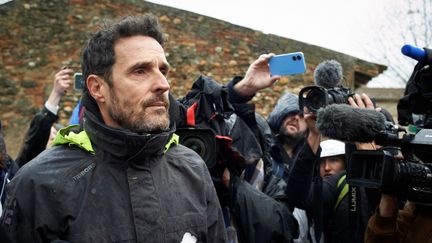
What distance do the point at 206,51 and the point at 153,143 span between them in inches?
286

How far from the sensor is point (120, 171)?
6.05 ft

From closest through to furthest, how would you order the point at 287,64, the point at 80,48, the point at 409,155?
the point at 409,155
the point at 287,64
the point at 80,48

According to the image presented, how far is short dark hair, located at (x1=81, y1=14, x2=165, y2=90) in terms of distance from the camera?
1.96m

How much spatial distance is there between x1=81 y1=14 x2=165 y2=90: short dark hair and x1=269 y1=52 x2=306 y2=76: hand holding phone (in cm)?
83

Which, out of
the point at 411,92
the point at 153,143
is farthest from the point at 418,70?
the point at 153,143

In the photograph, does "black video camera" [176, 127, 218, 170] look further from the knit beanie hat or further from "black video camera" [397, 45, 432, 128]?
the knit beanie hat

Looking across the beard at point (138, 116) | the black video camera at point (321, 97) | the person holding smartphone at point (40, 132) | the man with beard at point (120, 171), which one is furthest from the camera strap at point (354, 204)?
the person holding smartphone at point (40, 132)

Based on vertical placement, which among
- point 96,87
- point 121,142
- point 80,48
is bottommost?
point 80,48

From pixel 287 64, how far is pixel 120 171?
120 centimetres

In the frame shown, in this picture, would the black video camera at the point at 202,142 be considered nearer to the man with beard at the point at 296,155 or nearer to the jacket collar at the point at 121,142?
the man with beard at the point at 296,155

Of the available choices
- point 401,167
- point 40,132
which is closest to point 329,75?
point 401,167

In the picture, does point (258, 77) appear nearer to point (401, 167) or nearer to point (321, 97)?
point (321, 97)

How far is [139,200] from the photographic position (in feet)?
5.88

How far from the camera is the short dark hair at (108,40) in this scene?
1965mm
